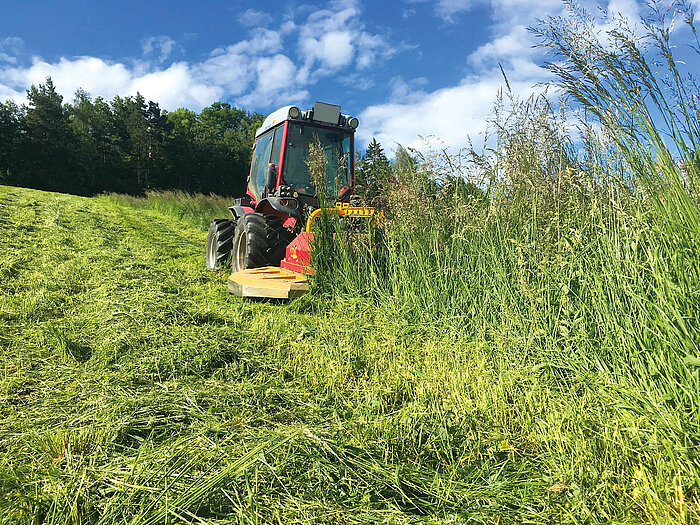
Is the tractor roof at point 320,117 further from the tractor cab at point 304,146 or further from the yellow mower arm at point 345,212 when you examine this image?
the yellow mower arm at point 345,212

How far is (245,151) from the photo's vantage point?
161 feet

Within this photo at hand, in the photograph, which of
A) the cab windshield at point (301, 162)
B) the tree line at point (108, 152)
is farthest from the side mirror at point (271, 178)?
the tree line at point (108, 152)

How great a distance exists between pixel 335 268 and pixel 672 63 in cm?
308

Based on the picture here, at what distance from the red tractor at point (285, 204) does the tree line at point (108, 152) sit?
29.2m

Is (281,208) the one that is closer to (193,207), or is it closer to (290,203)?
(290,203)

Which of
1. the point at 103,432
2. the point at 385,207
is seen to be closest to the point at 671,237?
the point at 103,432

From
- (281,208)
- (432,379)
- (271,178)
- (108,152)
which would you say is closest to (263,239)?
(281,208)

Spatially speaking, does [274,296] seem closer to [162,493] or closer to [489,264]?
[489,264]

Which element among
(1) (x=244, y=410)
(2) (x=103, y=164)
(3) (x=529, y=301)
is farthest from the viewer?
(2) (x=103, y=164)

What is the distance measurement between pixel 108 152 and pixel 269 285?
44021mm

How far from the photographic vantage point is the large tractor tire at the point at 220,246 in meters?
6.37

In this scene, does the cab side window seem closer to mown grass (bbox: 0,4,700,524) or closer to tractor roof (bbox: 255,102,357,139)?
tractor roof (bbox: 255,102,357,139)

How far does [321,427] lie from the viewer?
6.09ft

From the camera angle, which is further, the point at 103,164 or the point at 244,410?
the point at 103,164
